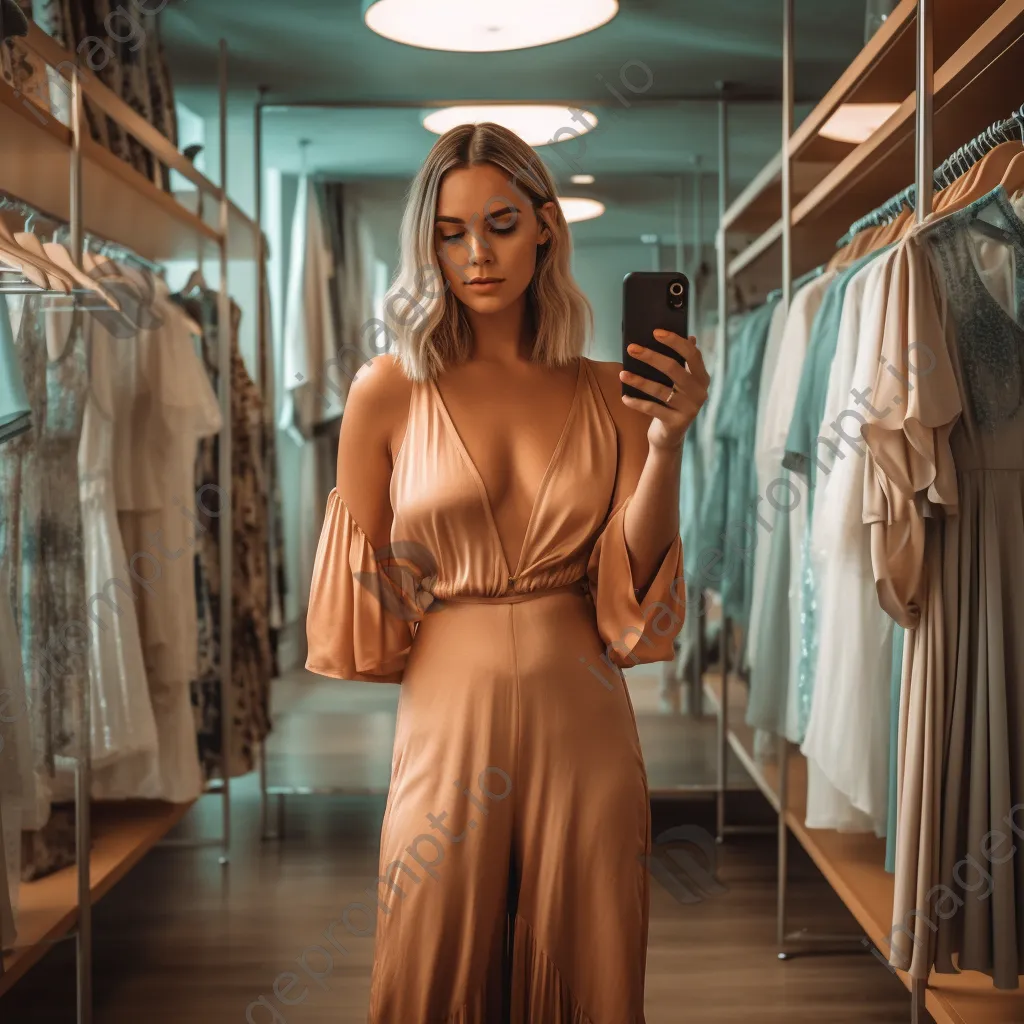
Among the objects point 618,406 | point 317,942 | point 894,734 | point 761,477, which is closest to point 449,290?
point 618,406

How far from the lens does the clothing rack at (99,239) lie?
2.08m

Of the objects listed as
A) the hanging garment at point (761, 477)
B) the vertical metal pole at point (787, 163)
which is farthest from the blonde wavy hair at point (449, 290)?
the hanging garment at point (761, 477)

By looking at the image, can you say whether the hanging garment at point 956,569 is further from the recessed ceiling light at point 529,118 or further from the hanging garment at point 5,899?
the recessed ceiling light at point 529,118

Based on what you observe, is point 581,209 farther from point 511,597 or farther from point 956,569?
point 511,597

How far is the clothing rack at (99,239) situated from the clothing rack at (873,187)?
1484 millimetres

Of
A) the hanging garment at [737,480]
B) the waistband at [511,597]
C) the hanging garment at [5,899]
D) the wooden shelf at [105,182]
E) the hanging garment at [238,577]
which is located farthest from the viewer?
the hanging garment at [238,577]

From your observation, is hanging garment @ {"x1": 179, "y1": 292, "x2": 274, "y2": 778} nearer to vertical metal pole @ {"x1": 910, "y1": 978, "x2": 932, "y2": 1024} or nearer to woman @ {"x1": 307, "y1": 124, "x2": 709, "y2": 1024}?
woman @ {"x1": 307, "y1": 124, "x2": 709, "y2": 1024}

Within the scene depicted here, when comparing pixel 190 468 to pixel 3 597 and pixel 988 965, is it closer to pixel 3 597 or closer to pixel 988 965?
pixel 3 597

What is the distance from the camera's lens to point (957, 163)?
2035mm

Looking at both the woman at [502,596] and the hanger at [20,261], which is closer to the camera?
the woman at [502,596]

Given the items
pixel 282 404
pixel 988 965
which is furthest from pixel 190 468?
pixel 988 965

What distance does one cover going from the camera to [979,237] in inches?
71.8

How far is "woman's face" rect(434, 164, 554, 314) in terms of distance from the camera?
1.31m

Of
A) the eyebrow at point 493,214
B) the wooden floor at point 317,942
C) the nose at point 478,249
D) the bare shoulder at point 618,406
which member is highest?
the eyebrow at point 493,214
